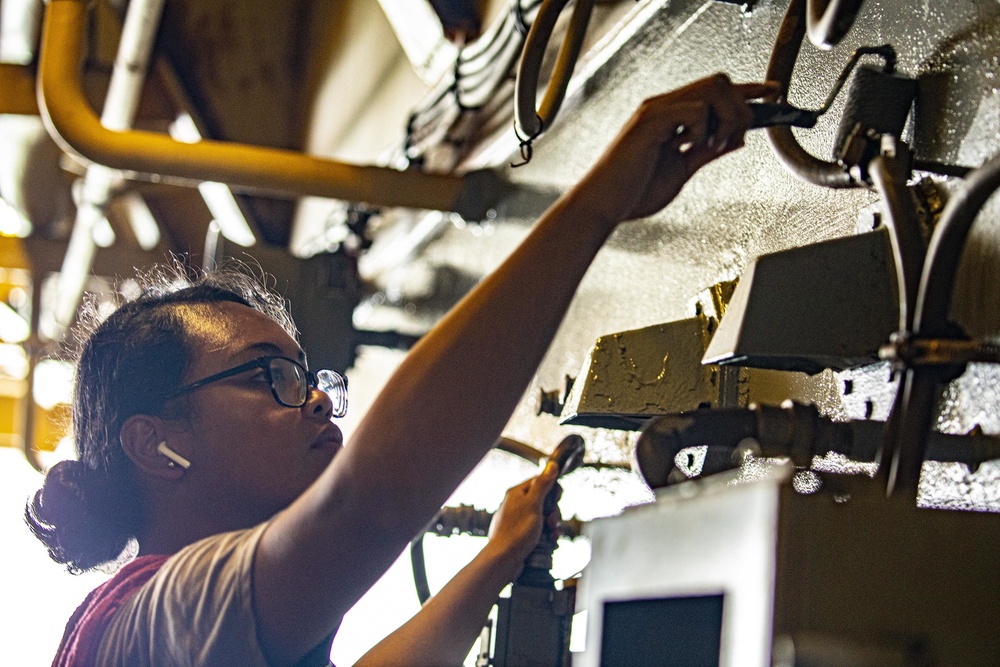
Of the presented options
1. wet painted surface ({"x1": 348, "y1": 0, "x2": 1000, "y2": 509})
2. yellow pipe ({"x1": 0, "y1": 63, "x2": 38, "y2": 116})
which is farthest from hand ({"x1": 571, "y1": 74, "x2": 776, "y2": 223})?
yellow pipe ({"x1": 0, "y1": 63, "x2": 38, "y2": 116})

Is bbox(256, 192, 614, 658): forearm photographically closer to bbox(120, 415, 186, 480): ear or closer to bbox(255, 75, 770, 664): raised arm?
bbox(255, 75, 770, 664): raised arm

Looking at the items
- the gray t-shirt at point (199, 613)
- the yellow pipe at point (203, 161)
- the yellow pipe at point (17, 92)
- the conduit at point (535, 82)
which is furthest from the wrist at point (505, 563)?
the yellow pipe at point (17, 92)

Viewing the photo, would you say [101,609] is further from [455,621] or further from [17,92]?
[17,92]

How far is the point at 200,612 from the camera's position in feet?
2.53

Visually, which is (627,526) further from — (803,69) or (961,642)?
(803,69)

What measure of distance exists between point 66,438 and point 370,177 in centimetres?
74

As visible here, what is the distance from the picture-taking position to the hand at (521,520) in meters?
1.01

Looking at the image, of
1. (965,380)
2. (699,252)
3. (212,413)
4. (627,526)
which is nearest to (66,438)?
(212,413)

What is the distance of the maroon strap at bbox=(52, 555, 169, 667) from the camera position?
88cm

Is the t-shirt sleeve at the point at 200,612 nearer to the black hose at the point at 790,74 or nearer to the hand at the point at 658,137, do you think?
the hand at the point at 658,137

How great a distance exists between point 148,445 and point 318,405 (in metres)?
0.17

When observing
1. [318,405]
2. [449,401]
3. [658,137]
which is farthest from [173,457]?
[658,137]

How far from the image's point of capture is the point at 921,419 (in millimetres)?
579

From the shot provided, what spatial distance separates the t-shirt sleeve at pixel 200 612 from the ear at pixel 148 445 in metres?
0.18
